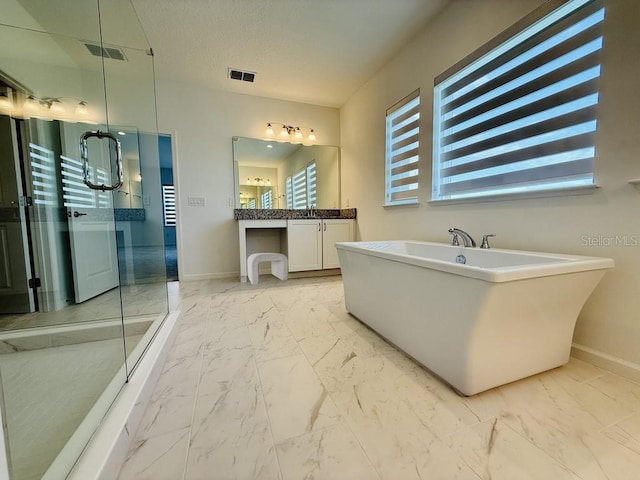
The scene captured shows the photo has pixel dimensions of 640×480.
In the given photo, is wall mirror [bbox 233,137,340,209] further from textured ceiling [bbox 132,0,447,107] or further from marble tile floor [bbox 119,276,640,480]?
marble tile floor [bbox 119,276,640,480]

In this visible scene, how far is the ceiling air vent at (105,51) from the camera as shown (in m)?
2.11

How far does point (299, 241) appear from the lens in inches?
132

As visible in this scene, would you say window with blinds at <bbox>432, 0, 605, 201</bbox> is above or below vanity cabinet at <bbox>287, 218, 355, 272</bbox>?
above

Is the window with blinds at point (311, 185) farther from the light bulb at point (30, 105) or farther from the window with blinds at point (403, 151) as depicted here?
the light bulb at point (30, 105)

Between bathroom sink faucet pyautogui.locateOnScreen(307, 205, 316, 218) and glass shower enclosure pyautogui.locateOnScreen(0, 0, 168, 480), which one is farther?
bathroom sink faucet pyautogui.locateOnScreen(307, 205, 316, 218)

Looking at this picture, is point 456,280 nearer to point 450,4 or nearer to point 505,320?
point 505,320

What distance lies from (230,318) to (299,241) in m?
1.48

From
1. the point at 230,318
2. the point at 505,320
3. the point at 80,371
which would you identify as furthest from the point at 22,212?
the point at 505,320

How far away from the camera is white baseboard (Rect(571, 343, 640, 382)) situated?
125 centimetres

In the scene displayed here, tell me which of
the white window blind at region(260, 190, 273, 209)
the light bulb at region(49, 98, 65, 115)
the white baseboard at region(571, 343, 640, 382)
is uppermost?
the light bulb at region(49, 98, 65, 115)

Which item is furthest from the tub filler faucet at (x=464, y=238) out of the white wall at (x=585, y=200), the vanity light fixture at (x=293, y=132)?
the vanity light fixture at (x=293, y=132)

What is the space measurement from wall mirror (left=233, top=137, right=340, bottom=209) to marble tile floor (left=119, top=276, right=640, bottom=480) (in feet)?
7.96

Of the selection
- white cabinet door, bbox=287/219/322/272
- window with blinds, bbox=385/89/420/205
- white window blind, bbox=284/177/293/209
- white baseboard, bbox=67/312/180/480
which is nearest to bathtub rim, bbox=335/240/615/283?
white baseboard, bbox=67/312/180/480

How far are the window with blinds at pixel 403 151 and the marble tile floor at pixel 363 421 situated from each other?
5.54ft
